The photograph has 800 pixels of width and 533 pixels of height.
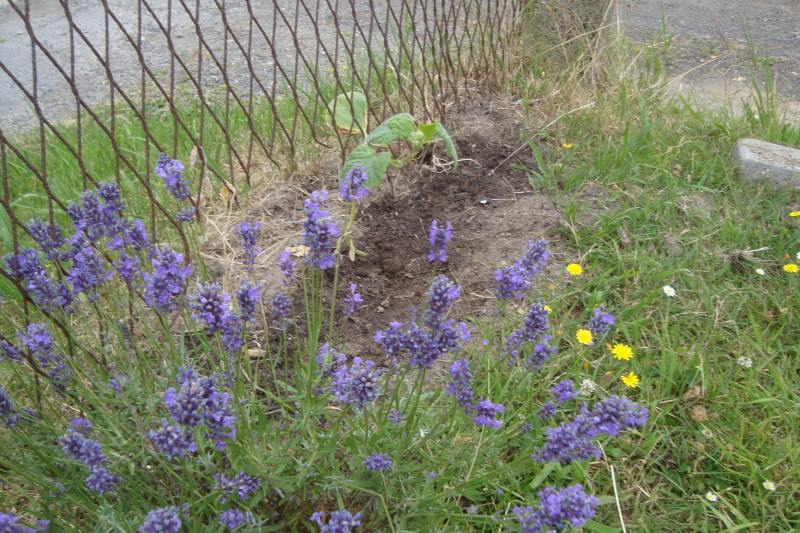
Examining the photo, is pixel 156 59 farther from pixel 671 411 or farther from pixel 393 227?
pixel 671 411

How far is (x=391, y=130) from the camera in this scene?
8.70ft

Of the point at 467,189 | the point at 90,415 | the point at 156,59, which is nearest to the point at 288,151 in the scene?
the point at 467,189

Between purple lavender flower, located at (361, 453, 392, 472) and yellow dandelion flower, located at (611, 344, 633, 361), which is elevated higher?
purple lavender flower, located at (361, 453, 392, 472)

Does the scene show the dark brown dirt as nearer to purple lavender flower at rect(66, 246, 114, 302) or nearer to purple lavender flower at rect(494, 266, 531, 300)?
purple lavender flower at rect(494, 266, 531, 300)

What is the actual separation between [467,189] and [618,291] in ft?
3.09

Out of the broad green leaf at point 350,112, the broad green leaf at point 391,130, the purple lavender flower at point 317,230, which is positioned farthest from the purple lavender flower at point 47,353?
the broad green leaf at point 350,112

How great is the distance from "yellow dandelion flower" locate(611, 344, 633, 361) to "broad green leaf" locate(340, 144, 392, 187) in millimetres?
1124

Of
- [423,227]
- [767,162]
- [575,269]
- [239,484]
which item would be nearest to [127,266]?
[239,484]

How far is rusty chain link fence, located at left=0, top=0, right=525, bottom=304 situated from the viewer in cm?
248

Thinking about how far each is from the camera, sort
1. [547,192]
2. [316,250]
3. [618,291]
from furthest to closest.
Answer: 1. [547,192]
2. [618,291]
3. [316,250]

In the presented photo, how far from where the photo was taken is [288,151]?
3.03m

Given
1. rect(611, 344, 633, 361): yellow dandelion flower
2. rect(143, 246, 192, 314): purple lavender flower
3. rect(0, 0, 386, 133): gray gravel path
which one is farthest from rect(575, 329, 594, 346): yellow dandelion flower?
rect(0, 0, 386, 133): gray gravel path

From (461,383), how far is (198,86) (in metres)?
1.69

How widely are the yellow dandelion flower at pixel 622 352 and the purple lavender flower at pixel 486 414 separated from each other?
838 mm
